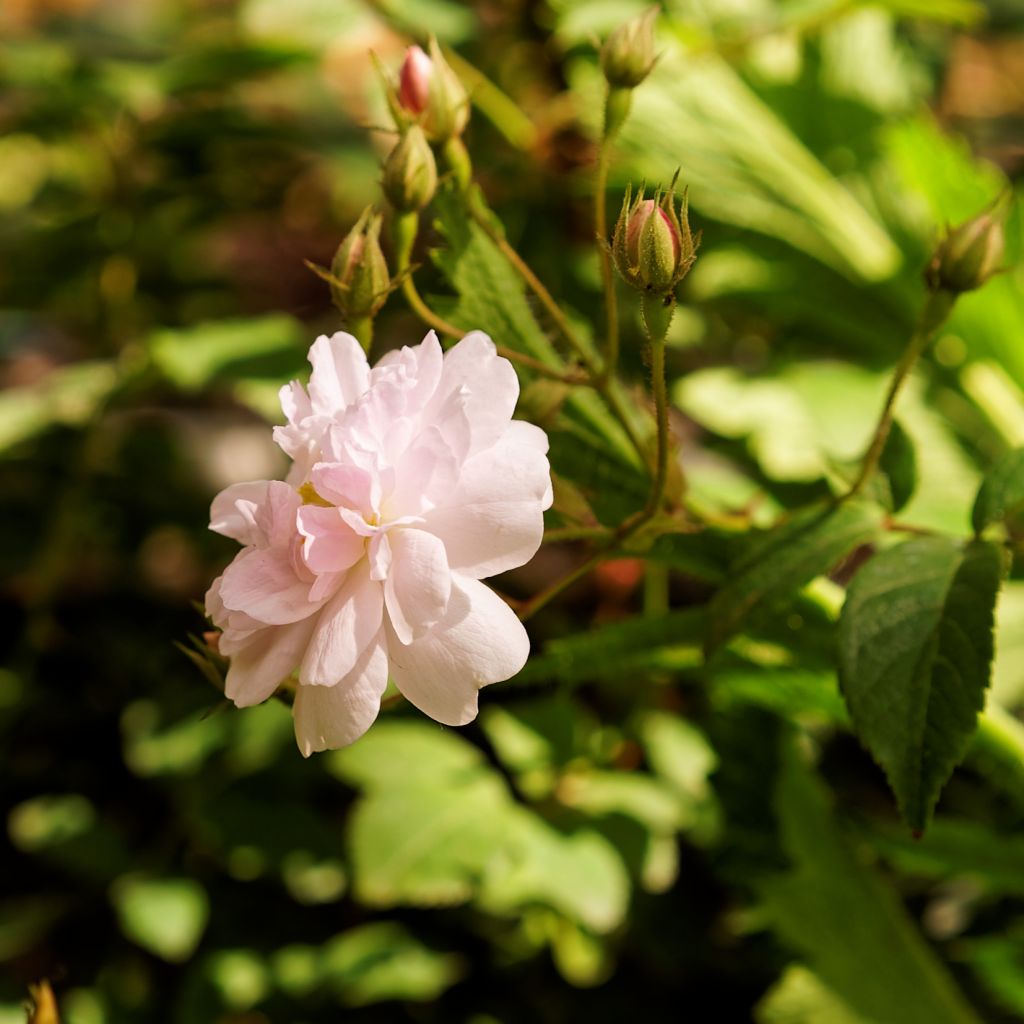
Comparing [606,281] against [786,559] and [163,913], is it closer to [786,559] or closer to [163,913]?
[786,559]

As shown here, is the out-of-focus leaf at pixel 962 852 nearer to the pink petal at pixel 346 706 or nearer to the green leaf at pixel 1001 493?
the green leaf at pixel 1001 493

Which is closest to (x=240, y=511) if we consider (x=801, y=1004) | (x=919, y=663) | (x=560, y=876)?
(x=919, y=663)

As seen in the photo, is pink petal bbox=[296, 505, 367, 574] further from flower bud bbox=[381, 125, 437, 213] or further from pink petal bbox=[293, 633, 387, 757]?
flower bud bbox=[381, 125, 437, 213]

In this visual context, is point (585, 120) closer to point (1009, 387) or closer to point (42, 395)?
point (1009, 387)

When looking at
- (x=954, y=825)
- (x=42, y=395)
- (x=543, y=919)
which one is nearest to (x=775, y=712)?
(x=954, y=825)

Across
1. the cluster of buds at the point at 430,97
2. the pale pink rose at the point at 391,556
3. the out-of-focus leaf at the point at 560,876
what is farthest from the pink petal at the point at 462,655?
the out-of-focus leaf at the point at 560,876

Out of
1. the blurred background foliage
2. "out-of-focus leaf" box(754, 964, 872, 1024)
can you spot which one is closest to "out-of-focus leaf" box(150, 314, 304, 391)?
the blurred background foliage
